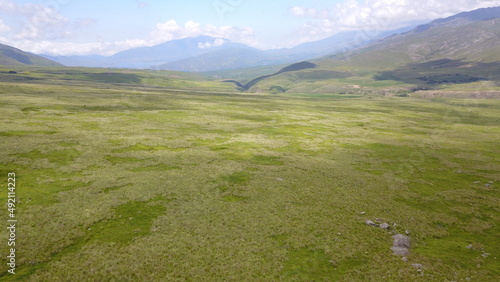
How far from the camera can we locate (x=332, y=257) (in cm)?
2855

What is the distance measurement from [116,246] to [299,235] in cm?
2017

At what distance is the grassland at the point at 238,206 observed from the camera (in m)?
26.5

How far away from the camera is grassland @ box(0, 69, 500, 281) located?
26516 mm

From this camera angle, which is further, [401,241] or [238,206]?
[238,206]

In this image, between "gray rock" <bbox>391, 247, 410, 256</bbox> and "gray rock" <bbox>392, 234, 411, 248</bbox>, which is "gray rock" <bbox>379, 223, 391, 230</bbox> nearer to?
"gray rock" <bbox>392, 234, 411, 248</bbox>

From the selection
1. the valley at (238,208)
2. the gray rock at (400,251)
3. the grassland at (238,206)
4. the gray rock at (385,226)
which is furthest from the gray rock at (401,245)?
the gray rock at (385,226)

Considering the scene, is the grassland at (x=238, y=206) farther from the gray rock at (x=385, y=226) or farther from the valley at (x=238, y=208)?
the gray rock at (x=385, y=226)

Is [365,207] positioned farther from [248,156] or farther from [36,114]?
[36,114]

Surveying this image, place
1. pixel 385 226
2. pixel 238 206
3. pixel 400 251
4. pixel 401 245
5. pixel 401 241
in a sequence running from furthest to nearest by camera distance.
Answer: pixel 238 206, pixel 385 226, pixel 401 241, pixel 401 245, pixel 400 251

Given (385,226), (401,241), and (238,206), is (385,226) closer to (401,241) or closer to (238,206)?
(401,241)

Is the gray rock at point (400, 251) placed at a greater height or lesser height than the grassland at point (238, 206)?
lesser

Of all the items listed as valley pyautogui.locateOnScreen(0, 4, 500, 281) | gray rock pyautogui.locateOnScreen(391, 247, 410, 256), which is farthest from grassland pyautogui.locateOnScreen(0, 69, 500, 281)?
gray rock pyautogui.locateOnScreen(391, 247, 410, 256)

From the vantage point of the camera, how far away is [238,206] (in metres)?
39.4

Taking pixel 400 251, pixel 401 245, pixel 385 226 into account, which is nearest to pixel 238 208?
pixel 385 226
